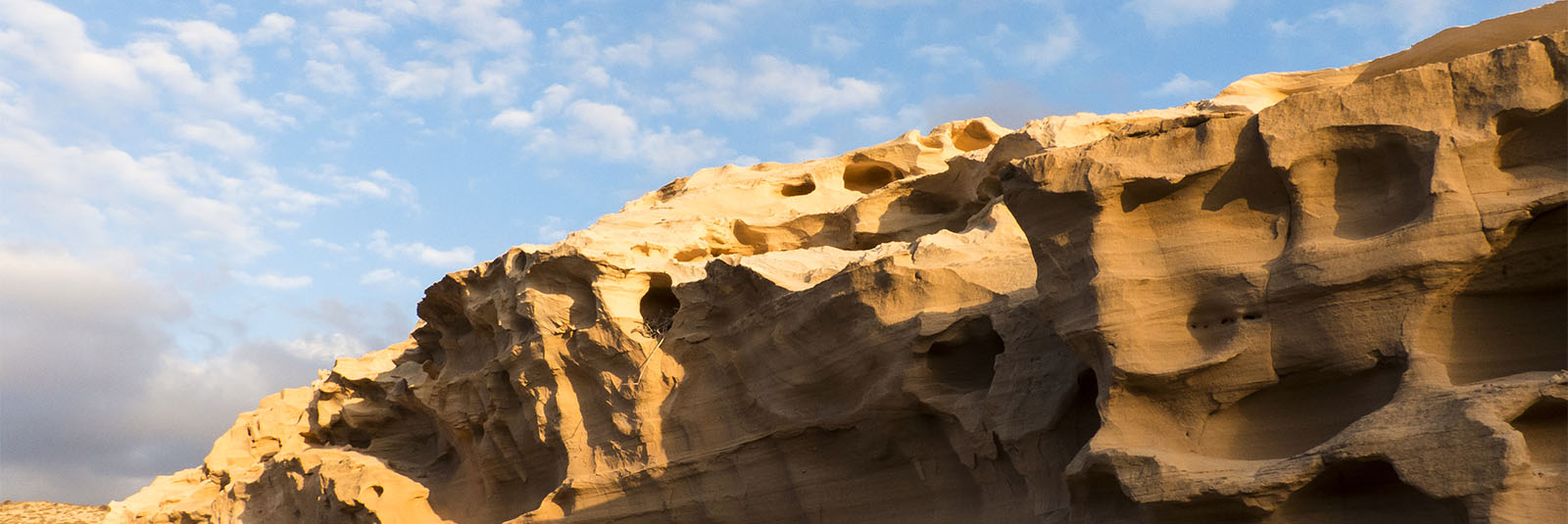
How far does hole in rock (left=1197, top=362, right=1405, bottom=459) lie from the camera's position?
7043mm

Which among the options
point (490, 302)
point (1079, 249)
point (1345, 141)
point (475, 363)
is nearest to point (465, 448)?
point (475, 363)

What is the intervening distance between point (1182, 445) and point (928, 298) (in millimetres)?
2972

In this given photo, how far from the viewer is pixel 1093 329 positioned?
7.71m

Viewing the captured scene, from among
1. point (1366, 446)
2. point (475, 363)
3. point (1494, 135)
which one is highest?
point (475, 363)

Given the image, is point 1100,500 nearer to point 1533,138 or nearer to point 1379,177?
point 1379,177

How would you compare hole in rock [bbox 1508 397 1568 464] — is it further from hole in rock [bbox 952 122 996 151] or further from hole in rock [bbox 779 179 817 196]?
hole in rock [bbox 779 179 817 196]

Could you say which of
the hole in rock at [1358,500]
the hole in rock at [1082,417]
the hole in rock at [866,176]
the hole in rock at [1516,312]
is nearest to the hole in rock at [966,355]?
the hole in rock at [1082,417]

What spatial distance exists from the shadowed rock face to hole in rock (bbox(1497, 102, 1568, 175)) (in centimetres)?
2

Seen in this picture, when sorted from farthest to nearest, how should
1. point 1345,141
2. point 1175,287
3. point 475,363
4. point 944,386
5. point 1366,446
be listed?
point 475,363 → point 944,386 → point 1175,287 → point 1345,141 → point 1366,446

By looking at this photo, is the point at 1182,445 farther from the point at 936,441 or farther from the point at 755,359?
the point at 755,359

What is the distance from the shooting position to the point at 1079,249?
803 cm

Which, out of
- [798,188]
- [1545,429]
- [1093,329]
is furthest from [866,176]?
[1545,429]

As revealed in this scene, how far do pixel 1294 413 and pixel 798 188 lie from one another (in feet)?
31.9

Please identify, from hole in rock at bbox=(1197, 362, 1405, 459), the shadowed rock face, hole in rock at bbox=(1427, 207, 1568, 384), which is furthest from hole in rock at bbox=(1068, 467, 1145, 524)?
hole in rock at bbox=(1427, 207, 1568, 384)
